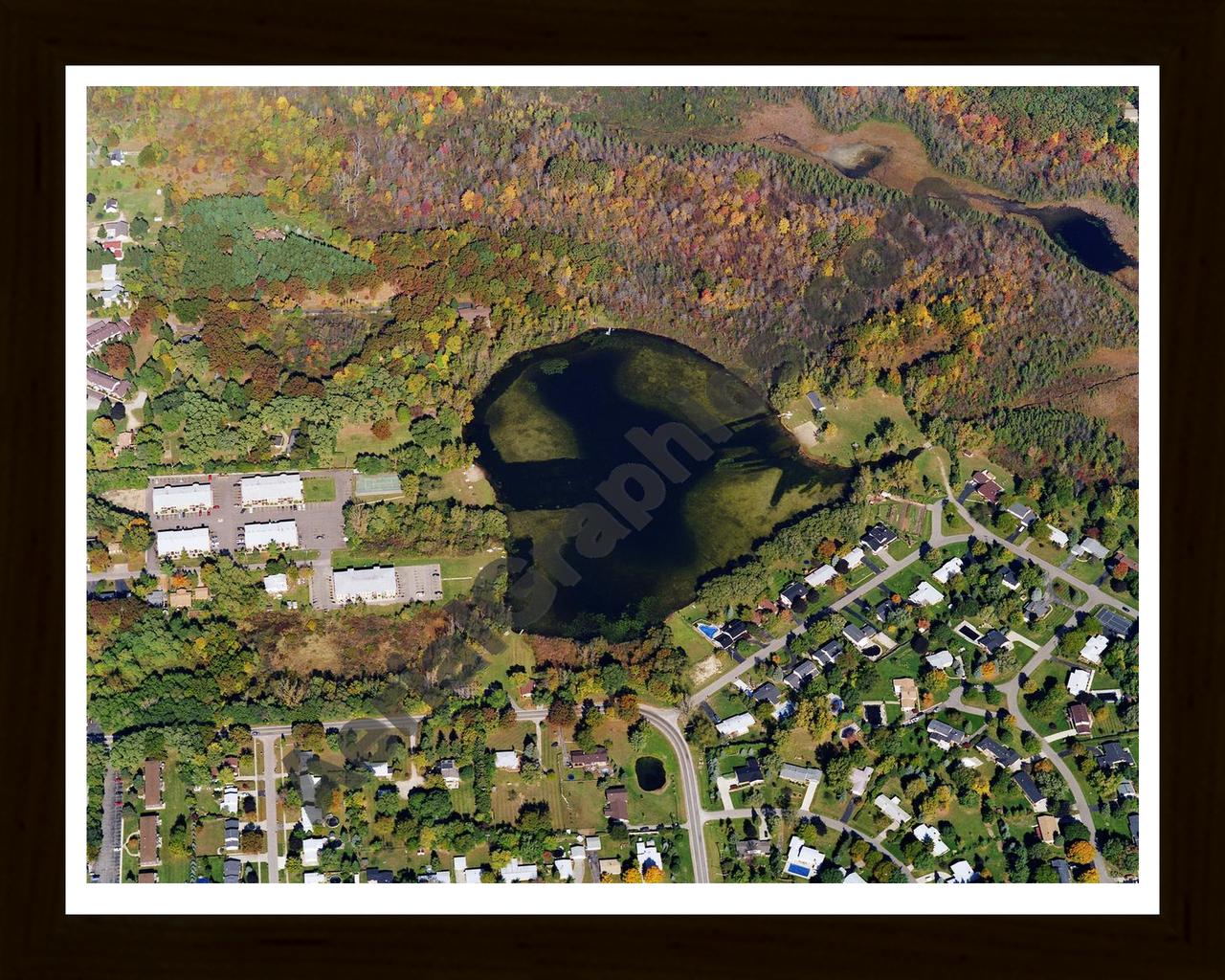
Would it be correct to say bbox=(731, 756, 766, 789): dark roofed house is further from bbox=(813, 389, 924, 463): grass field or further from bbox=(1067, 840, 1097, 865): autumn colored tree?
bbox=(813, 389, 924, 463): grass field

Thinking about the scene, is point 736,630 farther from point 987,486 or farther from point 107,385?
point 107,385

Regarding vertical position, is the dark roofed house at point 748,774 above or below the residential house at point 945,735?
below

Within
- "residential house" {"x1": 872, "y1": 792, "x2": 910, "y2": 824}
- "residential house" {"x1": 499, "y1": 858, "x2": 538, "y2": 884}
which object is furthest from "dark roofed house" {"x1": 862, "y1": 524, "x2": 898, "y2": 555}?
"residential house" {"x1": 499, "y1": 858, "x2": 538, "y2": 884}

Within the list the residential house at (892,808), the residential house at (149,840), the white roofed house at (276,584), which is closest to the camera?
the residential house at (149,840)

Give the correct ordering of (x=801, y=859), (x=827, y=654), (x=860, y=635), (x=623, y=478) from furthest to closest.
Answer: (x=623, y=478)
(x=860, y=635)
(x=827, y=654)
(x=801, y=859)

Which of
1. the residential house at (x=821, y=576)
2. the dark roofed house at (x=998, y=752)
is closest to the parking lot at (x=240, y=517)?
the residential house at (x=821, y=576)

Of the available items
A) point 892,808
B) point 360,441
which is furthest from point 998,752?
point 360,441

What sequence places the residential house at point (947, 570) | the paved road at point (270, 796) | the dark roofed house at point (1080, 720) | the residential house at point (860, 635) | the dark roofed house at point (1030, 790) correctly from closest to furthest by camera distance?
the paved road at point (270, 796), the dark roofed house at point (1030, 790), the dark roofed house at point (1080, 720), the residential house at point (860, 635), the residential house at point (947, 570)

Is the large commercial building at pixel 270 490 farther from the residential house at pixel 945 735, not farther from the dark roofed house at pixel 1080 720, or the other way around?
the dark roofed house at pixel 1080 720
